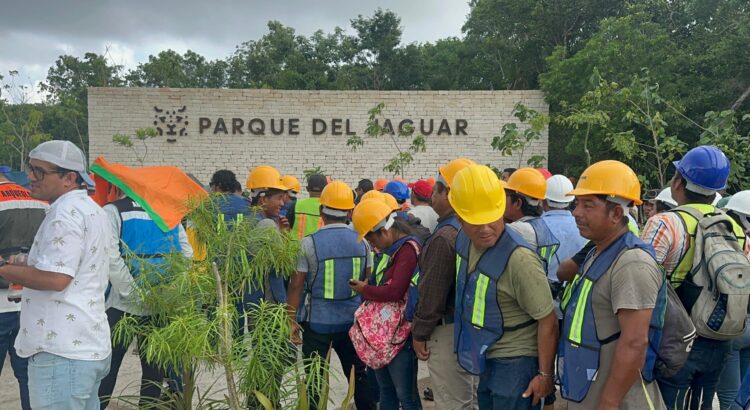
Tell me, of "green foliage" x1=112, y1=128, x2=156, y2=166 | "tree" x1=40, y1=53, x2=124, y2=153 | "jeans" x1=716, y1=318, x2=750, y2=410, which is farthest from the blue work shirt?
"tree" x1=40, y1=53, x2=124, y2=153

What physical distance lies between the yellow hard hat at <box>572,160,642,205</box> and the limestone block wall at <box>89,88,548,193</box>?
11.5 m

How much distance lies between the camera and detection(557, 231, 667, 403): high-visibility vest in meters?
2.28

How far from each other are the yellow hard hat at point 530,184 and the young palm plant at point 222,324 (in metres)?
1.52

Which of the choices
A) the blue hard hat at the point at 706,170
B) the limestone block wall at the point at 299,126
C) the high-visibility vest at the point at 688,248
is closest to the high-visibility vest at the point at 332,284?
the high-visibility vest at the point at 688,248

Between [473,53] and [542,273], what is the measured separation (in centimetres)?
2624

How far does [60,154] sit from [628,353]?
8.37 feet

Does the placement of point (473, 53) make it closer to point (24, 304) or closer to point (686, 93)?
point (686, 93)

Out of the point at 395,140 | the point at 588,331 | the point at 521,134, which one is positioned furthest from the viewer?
the point at 395,140

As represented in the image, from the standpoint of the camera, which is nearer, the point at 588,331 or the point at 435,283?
the point at 588,331

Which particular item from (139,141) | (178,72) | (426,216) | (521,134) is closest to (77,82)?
(178,72)

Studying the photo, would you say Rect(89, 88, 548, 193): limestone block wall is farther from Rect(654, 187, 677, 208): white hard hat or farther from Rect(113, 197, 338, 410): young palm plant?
Rect(113, 197, 338, 410): young palm plant

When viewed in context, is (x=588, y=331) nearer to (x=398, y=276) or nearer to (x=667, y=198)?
(x=398, y=276)

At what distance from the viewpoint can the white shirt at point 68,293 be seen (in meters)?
2.54

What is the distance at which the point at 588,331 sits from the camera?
2297mm
